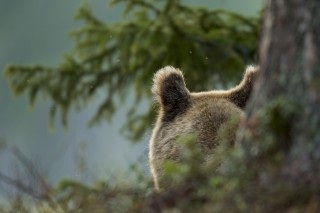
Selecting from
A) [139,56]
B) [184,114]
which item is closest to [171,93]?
[184,114]

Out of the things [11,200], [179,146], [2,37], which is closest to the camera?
[11,200]

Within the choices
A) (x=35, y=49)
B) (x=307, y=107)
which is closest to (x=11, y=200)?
(x=307, y=107)

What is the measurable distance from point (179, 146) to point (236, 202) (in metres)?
2.42

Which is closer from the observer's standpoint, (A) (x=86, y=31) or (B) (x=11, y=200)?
(B) (x=11, y=200)

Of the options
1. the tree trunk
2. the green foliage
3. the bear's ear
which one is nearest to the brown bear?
the bear's ear

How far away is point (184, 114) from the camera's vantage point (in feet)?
23.4

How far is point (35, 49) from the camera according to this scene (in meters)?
172

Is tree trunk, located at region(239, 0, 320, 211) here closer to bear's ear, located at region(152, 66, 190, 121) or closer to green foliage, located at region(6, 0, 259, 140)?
bear's ear, located at region(152, 66, 190, 121)

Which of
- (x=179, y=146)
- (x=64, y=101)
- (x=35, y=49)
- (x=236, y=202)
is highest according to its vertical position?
(x=35, y=49)

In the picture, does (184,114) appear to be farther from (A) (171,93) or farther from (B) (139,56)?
(B) (139,56)

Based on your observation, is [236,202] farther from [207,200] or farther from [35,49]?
[35,49]

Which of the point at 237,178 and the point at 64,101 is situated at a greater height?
the point at 64,101

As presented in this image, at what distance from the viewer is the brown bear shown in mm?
6676

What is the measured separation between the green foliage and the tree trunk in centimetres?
1095
